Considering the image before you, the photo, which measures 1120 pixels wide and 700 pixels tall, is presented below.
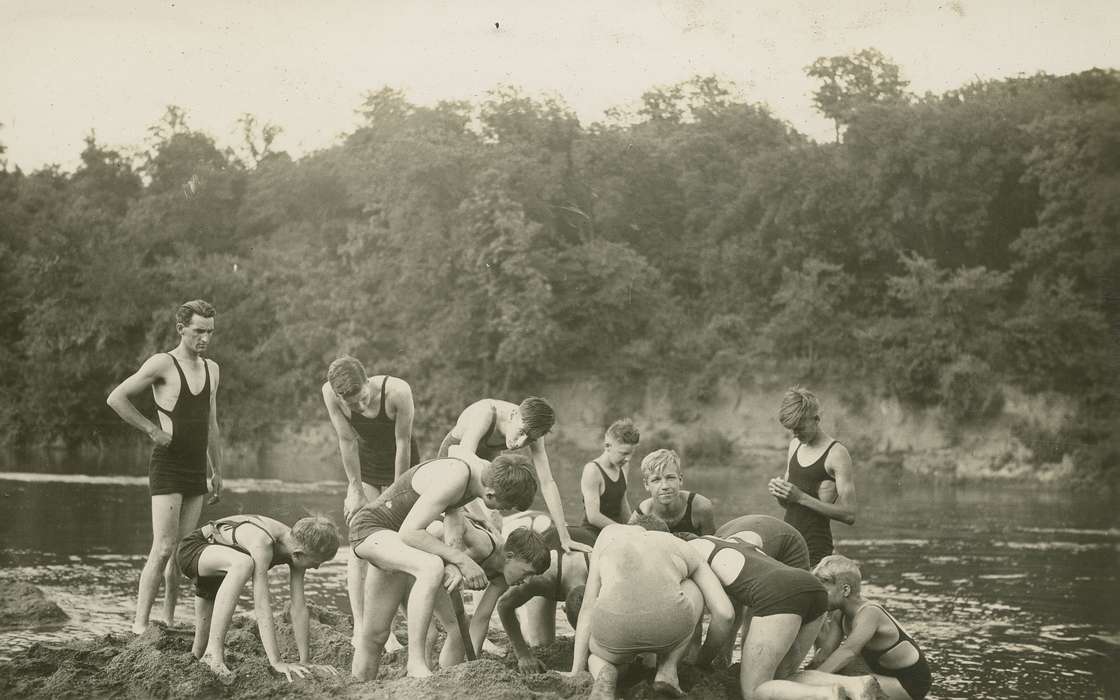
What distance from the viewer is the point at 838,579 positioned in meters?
7.60

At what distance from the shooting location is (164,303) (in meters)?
46.4

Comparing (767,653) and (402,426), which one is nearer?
(767,653)

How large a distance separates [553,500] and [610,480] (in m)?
0.65

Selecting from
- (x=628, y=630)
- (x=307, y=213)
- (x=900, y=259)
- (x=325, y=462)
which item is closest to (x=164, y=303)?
(x=307, y=213)

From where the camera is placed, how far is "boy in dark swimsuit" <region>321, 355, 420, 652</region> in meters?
8.89

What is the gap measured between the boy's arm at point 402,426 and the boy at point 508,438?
30cm

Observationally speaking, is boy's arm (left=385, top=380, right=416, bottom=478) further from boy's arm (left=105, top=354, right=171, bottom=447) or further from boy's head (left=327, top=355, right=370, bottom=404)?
boy's arm (left=105, top=354, right=171, bottom=447)

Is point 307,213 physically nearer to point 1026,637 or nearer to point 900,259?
point 900,259

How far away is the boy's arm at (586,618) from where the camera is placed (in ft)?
23.5

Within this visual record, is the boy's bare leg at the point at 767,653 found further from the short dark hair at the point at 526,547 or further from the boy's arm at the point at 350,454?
the boy's arm at the point at 350,454

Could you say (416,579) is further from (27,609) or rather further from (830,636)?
(27,609)

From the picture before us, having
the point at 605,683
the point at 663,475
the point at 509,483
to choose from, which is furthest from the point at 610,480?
the point at 605,683

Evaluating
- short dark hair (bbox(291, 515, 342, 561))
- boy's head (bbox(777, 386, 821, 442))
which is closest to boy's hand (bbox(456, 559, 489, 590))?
short dark hair (bbox(291, 515, 342, 561))

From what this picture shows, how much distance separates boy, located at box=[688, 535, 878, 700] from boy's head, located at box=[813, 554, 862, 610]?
0.46 m
